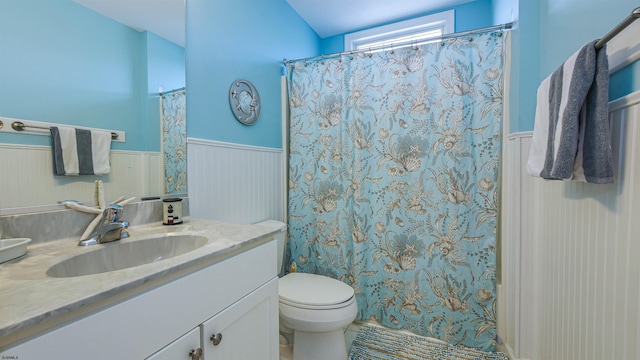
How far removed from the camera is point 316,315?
1273mm

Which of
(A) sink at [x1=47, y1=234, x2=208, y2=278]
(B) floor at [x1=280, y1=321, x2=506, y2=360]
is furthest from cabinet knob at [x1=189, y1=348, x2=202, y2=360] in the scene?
(B) floor at [x1=280, y1=321, x2=506, y2=360]

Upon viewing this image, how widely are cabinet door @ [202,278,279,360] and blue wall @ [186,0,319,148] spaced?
844 millimetres

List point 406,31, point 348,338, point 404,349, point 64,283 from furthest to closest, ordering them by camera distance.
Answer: point 406,31 < point 348,338 < point 404,349 < point 64,283

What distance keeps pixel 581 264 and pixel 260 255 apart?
1.08 meters

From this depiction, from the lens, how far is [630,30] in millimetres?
665

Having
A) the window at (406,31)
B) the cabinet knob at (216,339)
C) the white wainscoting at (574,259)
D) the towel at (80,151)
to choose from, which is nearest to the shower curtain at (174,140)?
the towel at (80,151)

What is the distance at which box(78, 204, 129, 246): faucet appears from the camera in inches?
34.1

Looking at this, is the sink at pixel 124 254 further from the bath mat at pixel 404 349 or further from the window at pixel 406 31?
the window at pixel 406 31

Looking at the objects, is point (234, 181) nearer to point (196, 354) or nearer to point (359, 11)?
point (196, 354)

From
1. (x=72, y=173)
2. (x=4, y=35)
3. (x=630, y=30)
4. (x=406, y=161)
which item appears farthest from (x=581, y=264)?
(x=4, y=35)

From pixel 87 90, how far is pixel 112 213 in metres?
0.45

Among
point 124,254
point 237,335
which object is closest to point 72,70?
point 124,254

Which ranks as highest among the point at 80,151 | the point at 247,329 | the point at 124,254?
the point at 80,151

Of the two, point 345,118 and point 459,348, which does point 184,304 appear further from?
point 459,348
